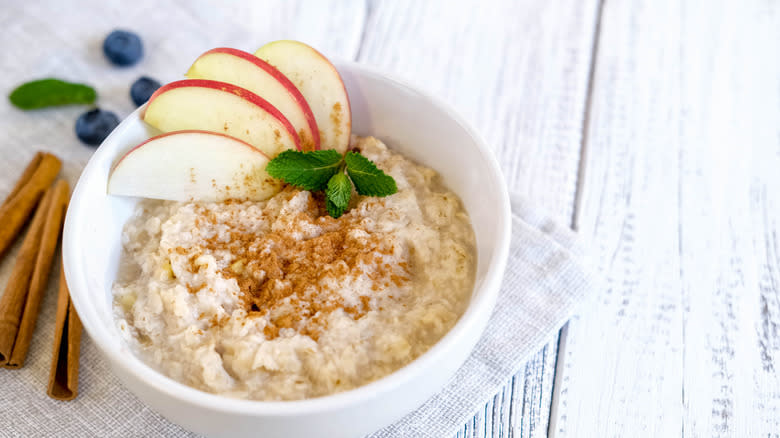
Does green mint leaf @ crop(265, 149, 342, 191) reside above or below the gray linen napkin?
above

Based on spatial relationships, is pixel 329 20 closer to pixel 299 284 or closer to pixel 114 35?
pixel 114 35

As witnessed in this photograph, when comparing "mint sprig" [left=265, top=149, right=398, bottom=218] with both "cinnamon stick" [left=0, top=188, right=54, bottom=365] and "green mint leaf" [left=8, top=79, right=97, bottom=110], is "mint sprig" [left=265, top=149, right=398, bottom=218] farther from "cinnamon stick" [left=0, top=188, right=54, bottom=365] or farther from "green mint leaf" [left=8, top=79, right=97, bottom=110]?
"green mint leaf" [left=8, top=79, right=97, bottom=110]

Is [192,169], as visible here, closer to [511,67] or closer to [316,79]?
[316,79]

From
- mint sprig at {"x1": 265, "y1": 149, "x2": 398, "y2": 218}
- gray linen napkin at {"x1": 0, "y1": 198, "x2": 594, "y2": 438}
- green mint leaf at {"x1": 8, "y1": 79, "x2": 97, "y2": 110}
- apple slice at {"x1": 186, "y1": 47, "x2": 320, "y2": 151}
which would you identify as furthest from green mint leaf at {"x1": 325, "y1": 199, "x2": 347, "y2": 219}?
green mint leaf at {"x1": 8, "y1": 79, "x2": 97, "y2": 110}

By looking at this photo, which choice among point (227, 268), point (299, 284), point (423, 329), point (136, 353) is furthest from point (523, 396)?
point (136, 353)

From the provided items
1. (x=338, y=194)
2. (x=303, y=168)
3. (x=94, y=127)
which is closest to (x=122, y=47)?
(x=94, y=127)
